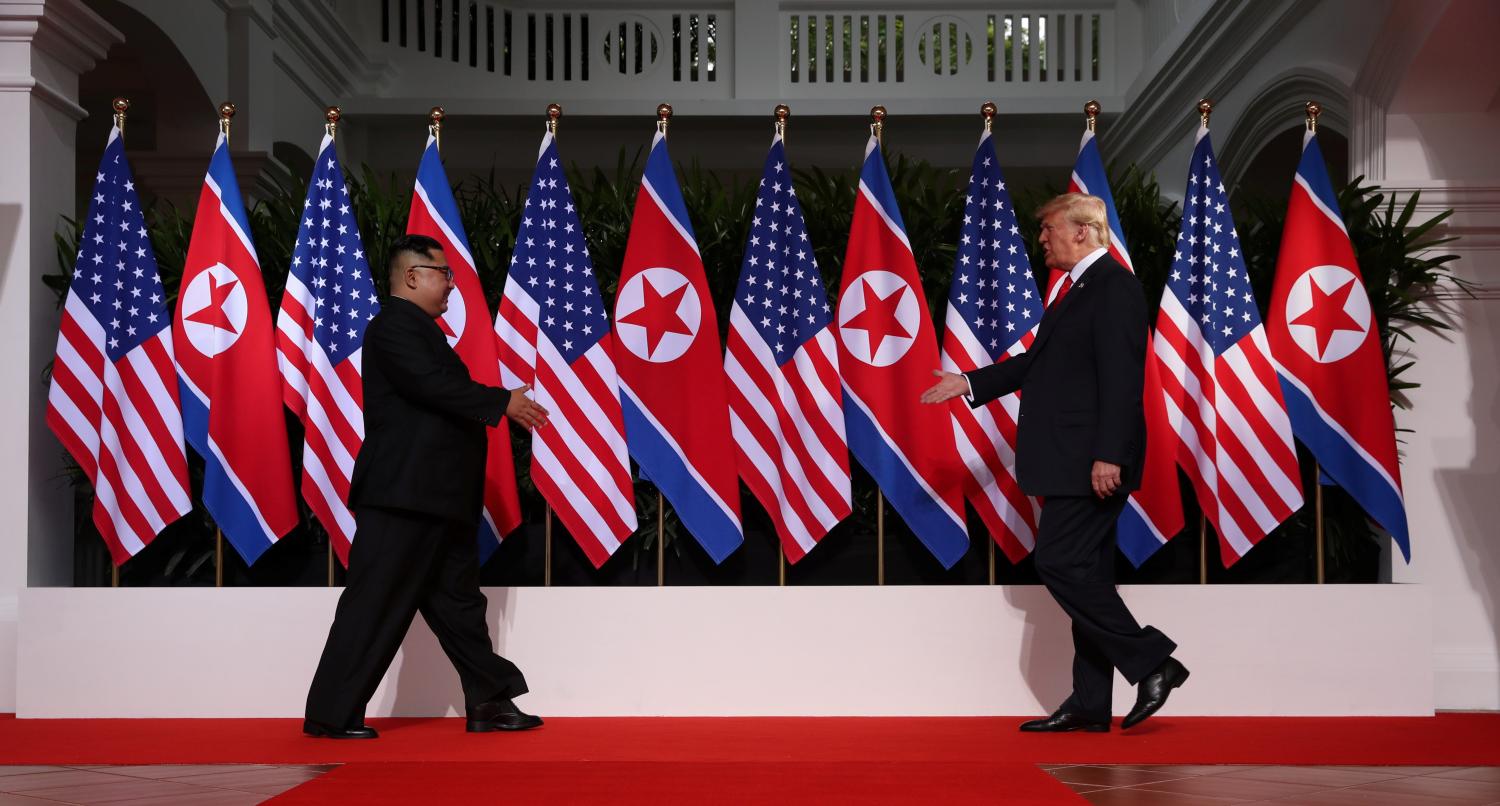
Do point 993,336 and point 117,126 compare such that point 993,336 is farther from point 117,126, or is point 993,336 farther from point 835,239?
point 117,126

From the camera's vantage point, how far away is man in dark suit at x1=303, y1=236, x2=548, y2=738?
393cm

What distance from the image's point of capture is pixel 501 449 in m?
4.56

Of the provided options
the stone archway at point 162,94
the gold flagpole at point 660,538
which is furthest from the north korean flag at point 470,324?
the stone archway at point 162,94

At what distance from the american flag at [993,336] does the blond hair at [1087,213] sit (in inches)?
20.7

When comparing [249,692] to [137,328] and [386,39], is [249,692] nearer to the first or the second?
[137,328]

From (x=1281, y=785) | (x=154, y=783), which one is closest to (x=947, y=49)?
(x=1281, y=785)

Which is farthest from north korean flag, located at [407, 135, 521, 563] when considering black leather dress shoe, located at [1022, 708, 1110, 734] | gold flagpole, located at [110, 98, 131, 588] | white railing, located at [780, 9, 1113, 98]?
white railing, located at [780, 9, 1113, 98]

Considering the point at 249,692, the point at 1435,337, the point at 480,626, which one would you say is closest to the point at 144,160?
the point at 249,692

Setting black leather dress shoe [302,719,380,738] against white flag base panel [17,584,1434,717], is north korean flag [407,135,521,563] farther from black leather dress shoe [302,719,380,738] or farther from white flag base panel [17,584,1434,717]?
black leather dress shoe [302,719,380,738]

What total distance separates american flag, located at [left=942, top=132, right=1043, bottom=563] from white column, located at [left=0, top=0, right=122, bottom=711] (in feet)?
9.55

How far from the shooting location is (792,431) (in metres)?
4.65

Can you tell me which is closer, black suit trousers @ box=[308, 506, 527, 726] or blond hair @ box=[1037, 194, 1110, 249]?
black suit trousers @ box=[308, 506, 527, 726]

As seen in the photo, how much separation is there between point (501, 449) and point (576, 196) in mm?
966

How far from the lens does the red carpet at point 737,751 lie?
316 cm
